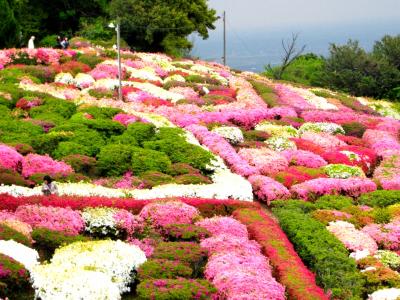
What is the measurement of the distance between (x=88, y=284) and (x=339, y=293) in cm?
643

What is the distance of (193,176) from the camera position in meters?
25.4

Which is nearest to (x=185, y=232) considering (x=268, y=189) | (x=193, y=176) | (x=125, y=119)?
(x=193, y=176)

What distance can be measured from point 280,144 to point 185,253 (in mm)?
15066

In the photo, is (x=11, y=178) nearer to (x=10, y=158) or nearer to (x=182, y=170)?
(x=10, y=158)

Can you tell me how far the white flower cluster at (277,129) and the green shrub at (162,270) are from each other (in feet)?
57.3

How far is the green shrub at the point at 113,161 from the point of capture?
25.7 meters

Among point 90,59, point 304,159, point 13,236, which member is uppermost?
point 90,59

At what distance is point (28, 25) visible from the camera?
67.1 metres

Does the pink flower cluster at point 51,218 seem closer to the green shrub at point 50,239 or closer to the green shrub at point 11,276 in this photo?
the green shrub at point 50,239

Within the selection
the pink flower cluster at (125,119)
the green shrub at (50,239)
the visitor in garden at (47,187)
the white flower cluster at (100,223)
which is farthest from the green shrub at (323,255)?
the pink flower cluster at (125,119)

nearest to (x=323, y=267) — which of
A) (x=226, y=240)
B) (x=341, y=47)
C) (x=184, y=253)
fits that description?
(x=226, y=240)

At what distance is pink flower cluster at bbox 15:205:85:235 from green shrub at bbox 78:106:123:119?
11.9m

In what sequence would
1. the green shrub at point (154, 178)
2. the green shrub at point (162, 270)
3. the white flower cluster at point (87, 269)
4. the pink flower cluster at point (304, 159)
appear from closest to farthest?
the white flower cluster at point (87, 269) → the green shrub at point (162, 270) → the green shrub at point (154, 178) → the pink flower cluster at point (304, 159)

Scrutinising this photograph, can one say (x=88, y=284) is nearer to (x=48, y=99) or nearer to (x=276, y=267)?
(x=276, y=267)
